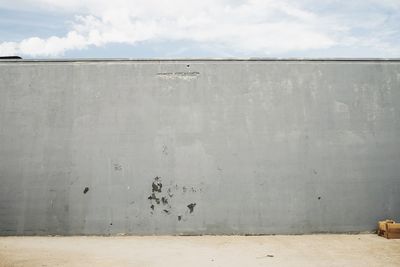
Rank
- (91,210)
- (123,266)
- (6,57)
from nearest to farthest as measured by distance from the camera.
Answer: (123,266)
(91,210)
(6,57)

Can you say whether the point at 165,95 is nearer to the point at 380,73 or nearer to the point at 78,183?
the point at 78,183

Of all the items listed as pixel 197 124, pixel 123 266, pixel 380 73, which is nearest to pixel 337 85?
pixel 380 73

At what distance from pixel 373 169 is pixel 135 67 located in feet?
18.3

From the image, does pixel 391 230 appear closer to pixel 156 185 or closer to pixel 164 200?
pixel 164 200

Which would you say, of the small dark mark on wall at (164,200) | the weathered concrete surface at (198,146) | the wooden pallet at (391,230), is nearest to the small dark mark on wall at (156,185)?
the weathered concrete surface at (198,146)

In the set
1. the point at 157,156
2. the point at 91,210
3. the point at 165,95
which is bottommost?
the point at 91,210

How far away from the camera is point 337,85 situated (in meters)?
7.64

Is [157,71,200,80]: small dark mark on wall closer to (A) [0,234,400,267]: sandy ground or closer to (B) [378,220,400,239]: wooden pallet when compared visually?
(A) [0,234,400,267]: sandy ground

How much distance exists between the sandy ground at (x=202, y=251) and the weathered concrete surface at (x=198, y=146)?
1.62ft

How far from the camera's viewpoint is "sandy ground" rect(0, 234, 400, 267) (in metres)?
5.20

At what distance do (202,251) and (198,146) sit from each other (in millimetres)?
2330

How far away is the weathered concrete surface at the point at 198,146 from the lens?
7285 mm

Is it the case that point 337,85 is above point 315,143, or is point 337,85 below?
above

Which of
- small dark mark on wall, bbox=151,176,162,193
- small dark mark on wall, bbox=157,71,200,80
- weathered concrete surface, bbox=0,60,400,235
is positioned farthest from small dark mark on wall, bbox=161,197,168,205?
small dark mark on wall, bbox=157,71,200,80
